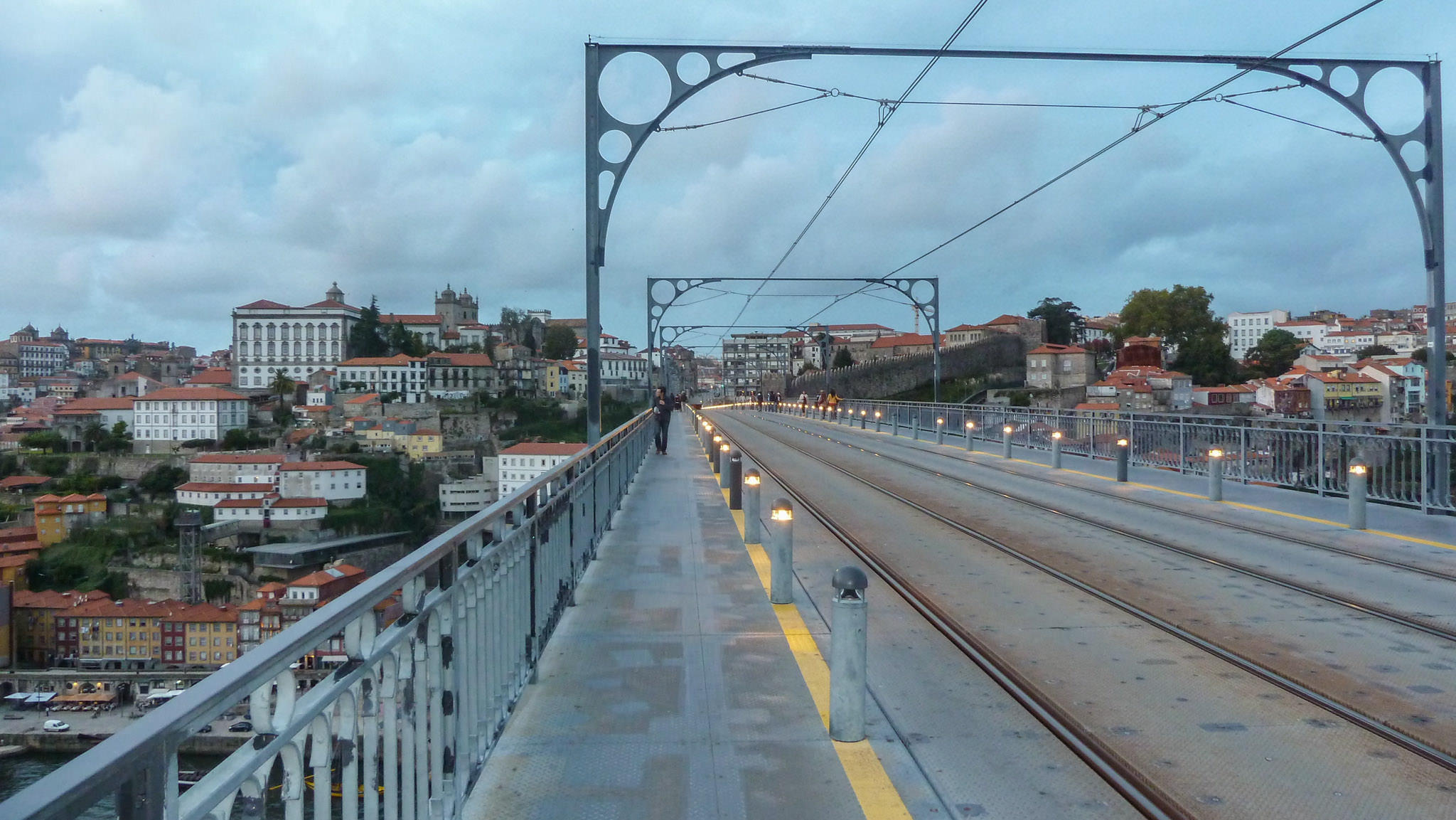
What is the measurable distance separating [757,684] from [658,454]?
2221 centimetres

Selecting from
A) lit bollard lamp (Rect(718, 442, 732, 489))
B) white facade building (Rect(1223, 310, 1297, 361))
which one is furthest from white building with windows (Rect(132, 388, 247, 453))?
white facade building (Rect(1223, 310, 1297, 361))

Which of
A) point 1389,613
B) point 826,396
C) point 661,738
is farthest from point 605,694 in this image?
point 826,396

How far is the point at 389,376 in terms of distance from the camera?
323ft

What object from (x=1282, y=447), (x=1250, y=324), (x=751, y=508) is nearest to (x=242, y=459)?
(x=751, y=508)

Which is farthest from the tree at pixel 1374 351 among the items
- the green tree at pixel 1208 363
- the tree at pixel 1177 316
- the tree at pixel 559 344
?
the tree at pixel 559 344

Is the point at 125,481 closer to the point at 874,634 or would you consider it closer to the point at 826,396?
the point at 826,396

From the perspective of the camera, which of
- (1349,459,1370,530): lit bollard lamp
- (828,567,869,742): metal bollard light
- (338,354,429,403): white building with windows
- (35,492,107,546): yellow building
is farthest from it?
(338,354,429,403): white building with windows

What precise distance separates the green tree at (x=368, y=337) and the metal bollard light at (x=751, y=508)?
330ft

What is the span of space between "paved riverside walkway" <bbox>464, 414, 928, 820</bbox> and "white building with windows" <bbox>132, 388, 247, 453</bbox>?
56541 millimetres

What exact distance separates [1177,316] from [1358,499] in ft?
353

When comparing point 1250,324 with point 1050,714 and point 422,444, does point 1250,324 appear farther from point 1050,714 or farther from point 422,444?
point 1050,714

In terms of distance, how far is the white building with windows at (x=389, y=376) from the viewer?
95.1 meters

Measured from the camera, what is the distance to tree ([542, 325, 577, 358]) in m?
164

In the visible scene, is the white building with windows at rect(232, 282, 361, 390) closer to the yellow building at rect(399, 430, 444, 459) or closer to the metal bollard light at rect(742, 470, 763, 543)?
the yellow building at rect(399, 430, 444, 459)
